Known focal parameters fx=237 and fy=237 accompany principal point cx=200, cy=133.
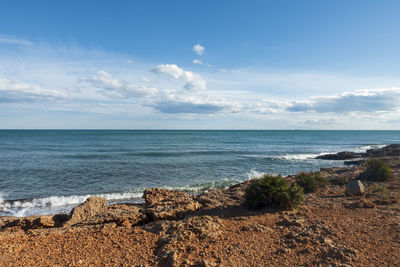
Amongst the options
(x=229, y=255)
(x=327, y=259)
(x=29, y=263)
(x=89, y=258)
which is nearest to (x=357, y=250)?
(x=327, y=259)

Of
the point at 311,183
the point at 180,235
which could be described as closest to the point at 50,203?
Answer: the point at 180,235

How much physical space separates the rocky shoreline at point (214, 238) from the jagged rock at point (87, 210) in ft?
0.13

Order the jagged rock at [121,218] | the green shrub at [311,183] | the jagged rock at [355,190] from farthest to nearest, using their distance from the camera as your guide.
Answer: the green shrub at [311,183] → the jagged rock at [355,190] → the jagged rock at [121,218]

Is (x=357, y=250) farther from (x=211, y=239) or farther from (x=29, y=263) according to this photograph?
(x=29, y=263)

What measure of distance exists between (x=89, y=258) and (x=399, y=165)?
2355 centimetres

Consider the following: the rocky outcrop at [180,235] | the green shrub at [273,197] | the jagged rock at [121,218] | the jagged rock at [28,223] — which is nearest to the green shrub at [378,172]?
the green shrub at [273,197]

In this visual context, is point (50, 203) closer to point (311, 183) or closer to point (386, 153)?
point (311, 183)

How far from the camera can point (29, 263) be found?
480 centimetres

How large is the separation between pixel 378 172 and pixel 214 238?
1297 cm

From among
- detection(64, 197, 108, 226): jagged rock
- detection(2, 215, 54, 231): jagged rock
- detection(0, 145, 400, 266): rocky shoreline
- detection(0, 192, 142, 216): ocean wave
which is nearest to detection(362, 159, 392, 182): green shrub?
detection(0, 145, 400, 266): rocky shoreline

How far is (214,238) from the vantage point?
19.2 feet

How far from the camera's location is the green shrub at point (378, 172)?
1369 cm

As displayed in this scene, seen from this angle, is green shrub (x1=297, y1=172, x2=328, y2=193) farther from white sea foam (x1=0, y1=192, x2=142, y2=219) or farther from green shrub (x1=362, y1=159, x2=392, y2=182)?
white sea foam (x1=0, y1=192, x2=142, y2=219)

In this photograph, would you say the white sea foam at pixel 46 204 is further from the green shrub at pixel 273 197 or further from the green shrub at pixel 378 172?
the green shrub at pixel 378 172
